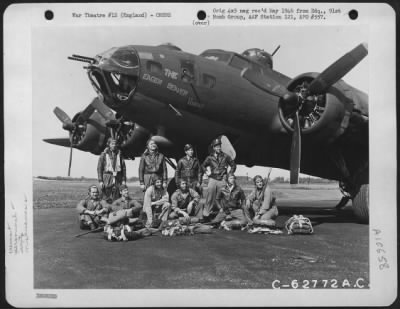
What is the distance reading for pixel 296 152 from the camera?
38.1 ft

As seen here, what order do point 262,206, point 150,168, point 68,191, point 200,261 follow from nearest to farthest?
point 200,261 < point 262,206 < point 150,168 < point 68,191

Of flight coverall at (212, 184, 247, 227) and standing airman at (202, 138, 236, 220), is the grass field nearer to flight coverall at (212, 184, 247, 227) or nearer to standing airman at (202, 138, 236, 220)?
flight coverall at (212, 184, 247, 227)

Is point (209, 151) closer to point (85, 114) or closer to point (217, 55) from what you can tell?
point (217, 55)

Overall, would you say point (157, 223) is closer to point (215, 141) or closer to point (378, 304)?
point (215, 141)

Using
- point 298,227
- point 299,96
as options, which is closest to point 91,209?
point 298,227

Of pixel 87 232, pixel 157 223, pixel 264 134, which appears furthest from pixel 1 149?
pixel 264 134

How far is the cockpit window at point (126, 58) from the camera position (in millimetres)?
10508

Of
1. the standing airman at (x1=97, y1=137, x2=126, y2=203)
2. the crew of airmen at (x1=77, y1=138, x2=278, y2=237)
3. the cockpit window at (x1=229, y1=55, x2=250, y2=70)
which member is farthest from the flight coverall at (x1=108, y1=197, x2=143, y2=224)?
the cockpit window at (x1=229, y1=55, x2=250, y2=70)

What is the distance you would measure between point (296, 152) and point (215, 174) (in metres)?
2.11

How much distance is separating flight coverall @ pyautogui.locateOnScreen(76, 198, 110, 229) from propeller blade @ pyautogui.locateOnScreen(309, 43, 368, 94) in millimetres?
5746

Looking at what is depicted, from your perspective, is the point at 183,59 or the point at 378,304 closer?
the point at 378,304

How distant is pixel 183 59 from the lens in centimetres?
1109

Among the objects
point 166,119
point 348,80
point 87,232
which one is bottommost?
point 87,232

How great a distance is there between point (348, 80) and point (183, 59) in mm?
4007
